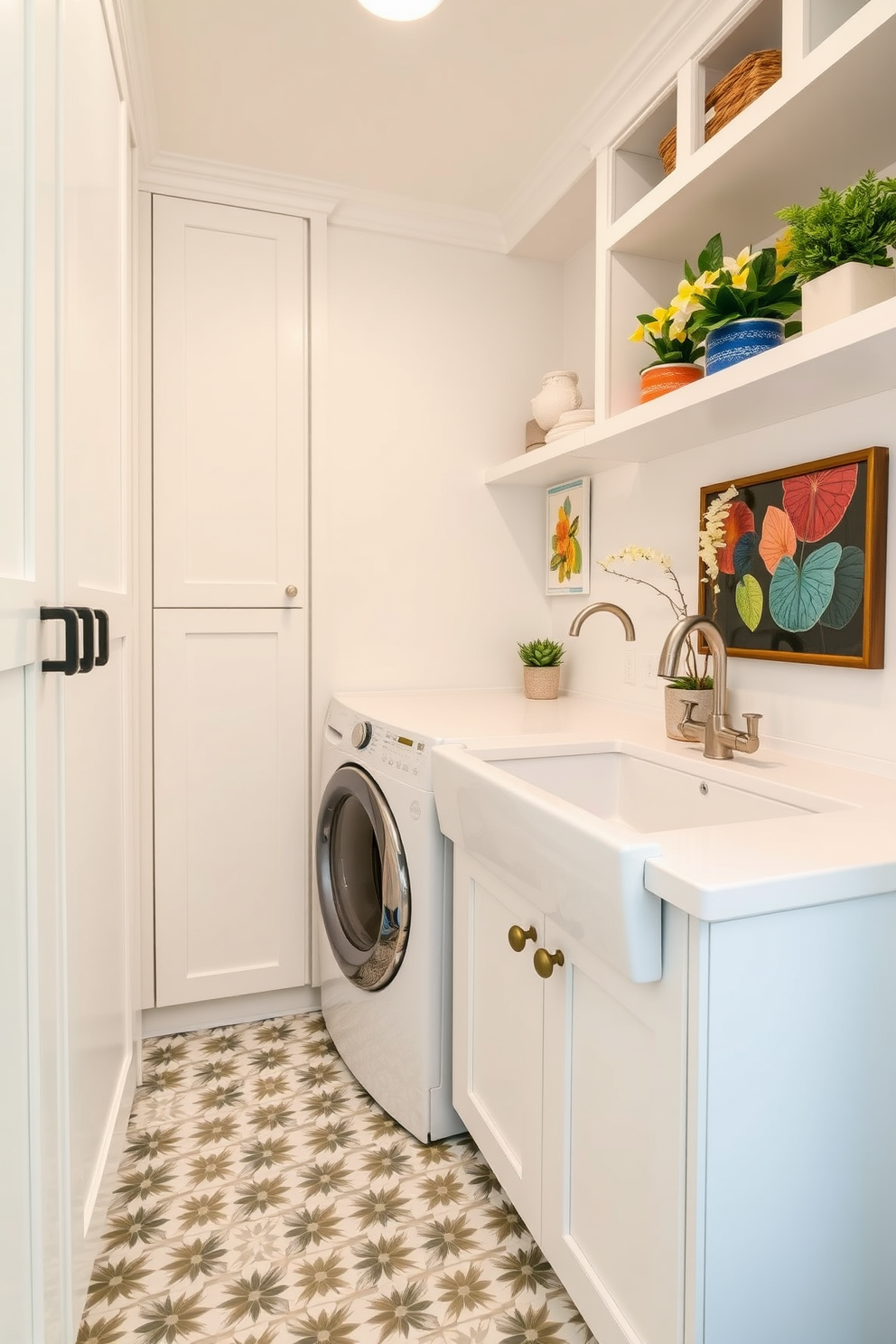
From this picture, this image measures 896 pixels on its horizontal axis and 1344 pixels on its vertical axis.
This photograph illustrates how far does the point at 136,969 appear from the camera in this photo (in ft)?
6.27

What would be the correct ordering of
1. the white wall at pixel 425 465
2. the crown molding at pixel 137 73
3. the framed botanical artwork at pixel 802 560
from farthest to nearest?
the white wall at pixel 425 465 < the crown molding at pixel 137 73 < the framed botanical artwork at pixel 802 560

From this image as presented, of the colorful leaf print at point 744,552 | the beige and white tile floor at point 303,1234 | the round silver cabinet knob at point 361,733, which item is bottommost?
the beige and white tile floor at point 303,1234

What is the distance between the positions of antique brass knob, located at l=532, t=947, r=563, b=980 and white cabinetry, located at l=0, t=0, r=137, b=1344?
24.6 inches

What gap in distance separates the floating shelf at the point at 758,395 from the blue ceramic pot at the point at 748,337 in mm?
50

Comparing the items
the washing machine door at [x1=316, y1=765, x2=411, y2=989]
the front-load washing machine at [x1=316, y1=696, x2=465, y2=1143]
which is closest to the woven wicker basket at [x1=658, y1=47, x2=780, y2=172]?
the front-load washing machine at [x1=316, y1=696, x2=465, y2=1143]

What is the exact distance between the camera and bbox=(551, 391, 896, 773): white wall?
4.56ft

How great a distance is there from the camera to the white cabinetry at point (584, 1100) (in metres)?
0.89

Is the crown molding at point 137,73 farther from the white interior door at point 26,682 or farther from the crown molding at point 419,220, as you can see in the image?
the white interior door at point 26,682

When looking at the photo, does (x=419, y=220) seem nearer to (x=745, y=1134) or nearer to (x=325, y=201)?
(x=325, y=201)

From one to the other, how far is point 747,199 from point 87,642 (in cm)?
142

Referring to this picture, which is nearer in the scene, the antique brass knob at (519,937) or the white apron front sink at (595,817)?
the white apron front sink at (595,817)

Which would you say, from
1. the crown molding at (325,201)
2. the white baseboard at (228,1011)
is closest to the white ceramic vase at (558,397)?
the crown molding at (325,201)

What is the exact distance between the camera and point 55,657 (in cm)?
92

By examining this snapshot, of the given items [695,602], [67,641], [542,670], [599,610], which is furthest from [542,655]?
[67,641]
